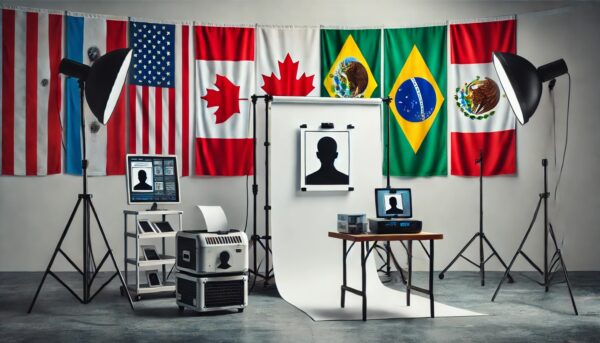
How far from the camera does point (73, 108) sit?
7.79 m

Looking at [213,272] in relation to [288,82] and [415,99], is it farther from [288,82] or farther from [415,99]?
[415,99]

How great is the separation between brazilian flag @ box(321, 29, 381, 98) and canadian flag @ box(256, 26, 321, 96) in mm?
142

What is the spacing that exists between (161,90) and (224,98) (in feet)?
2.47

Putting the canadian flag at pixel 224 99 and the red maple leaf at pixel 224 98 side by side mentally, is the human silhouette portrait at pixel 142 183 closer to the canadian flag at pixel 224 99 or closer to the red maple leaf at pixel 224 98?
the canadian flag at pixel 224 99

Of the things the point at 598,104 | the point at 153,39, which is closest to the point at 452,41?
the point at 598,104

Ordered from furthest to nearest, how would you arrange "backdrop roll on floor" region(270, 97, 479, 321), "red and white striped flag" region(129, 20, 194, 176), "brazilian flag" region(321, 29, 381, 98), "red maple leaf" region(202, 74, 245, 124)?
"brazilian flag" region(321, 29, 381, 98) < "red maple leaf" region(202, 74, 245, 124) < "red and white striped flag" region(129, 20, 194, 176) < "backdrop roll on floor" region(270, 97, 479, 321)

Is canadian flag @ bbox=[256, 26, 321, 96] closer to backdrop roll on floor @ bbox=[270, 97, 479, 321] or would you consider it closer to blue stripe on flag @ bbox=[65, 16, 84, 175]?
backdrop roll on floor @ bbox=[270, 97, 479, 321]

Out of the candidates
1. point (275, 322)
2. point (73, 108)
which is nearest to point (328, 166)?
point (275, 322)

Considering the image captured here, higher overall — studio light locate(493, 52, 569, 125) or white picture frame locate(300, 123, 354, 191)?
studio light locate(493, 52, 569, 125)

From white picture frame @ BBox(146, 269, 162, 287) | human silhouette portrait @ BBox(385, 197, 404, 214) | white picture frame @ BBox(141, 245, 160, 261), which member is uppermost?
human silhouette portrait @ BBox(385, 197, 404, 214)

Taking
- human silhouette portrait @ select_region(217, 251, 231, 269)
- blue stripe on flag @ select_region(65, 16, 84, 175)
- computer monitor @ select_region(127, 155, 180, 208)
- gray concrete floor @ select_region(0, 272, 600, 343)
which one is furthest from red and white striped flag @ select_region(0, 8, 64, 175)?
human silhouette portrait @ select_region(217, 251, 231, 269)

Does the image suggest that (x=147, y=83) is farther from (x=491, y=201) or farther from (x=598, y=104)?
(x=598, y=104)

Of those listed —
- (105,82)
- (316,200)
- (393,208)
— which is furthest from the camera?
(316,200)

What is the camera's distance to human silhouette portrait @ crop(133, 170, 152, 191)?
621 centimetres
